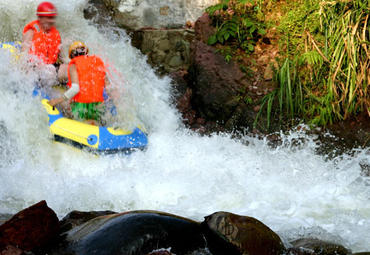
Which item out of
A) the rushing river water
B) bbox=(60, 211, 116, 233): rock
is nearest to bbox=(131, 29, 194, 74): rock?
the rushing river water

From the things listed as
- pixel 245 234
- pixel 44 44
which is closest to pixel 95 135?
pixel 44 44

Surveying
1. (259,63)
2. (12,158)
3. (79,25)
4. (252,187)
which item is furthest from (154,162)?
(79,25)

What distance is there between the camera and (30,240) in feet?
8.61

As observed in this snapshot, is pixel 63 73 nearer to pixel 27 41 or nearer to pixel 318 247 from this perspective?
pixel 27 41

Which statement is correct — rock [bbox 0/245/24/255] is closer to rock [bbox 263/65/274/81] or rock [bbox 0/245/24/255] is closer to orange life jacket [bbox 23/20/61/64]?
orange life jacket [bbox 23/20/61/64]

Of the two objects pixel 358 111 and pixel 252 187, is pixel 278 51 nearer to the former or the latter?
pixel 358 111

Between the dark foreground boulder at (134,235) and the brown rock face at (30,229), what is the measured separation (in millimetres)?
126

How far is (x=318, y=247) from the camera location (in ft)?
9.23

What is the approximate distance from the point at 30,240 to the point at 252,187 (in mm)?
2027

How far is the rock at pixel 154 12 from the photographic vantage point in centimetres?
640

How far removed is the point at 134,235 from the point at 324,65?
123 inches

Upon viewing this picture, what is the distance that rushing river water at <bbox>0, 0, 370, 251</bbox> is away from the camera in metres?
3.46

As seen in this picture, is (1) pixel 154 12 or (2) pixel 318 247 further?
(1) pixel 154 12

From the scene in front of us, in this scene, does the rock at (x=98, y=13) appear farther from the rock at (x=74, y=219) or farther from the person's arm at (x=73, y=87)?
the rock at (x=74, y=219)
